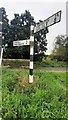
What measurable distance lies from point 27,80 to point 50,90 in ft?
2.93

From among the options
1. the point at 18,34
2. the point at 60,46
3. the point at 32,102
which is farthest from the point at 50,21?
the point at 60,46

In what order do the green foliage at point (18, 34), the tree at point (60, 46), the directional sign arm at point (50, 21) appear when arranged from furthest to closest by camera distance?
the tree at point (60, 46)
the green foliage at point (18, 34)
the directional sign arm at point (50, 21)

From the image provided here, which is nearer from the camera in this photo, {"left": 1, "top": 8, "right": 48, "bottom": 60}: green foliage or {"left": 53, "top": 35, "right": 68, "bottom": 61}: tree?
{"left": 1, "top": 8, "right": 48, "bottom": 60}: green foliage

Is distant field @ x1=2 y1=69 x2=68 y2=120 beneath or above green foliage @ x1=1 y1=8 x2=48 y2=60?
beneath

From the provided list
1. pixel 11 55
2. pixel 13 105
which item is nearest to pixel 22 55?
pixel 11 55

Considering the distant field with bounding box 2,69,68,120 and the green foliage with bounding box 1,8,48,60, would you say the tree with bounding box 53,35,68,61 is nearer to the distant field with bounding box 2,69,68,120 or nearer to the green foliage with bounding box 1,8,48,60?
the green foliage with bounding box 1,8,48,60

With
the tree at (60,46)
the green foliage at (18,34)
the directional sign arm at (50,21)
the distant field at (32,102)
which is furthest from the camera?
the tree at (60,46)

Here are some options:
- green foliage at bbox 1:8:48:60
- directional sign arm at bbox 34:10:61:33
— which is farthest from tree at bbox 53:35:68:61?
directional sign arm at bbox 34:10:61:33

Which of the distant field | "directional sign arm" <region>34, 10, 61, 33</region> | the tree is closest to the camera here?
the distant field

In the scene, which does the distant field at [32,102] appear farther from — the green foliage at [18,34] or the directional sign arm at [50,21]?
the green foliage at [18,34]

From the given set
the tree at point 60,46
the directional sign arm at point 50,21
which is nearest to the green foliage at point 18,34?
the tree at point 60,46

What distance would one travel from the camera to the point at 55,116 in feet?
16.8

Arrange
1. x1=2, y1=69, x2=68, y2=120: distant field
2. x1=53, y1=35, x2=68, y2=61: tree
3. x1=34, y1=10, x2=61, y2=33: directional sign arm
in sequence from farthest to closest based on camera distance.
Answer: x1=53, y1=35, x2=68, y2=61: tree → x1=34, y1=10, x2=61, y2=33: directional sign arm → x1=2, y1=69, x2=68, y2=120: distant field

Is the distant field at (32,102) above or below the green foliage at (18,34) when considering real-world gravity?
below
